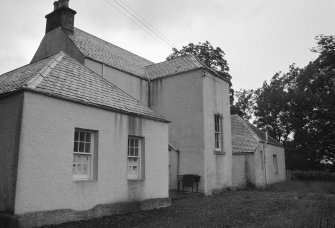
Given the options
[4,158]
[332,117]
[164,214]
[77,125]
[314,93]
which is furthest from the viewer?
[314,93]

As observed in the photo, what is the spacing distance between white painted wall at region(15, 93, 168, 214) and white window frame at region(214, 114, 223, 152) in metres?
8.09

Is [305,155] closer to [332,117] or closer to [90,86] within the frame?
[332,117]

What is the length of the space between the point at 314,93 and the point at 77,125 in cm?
3806

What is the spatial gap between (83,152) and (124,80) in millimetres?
10611

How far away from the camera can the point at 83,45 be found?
2033 cm

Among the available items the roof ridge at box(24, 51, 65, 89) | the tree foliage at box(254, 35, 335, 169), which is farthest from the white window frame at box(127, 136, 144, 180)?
the tree foliage at box(254, 35, 335, 169)

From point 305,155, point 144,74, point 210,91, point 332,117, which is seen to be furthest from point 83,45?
point 305,155

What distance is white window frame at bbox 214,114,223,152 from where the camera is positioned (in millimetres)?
20422

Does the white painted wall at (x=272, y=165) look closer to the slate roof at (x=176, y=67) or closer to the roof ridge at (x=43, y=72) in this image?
the slate roof at (x=176, y=67)

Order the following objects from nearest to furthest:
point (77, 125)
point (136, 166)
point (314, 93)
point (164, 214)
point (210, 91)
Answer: point (77, 125) < point (164, 214) < point (136, 166) < point (210, 91) < point (314, 93)

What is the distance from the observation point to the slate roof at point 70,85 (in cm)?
1012

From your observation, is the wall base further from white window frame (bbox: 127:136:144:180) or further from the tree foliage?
the tree foliage

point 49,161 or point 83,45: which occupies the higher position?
point 83,45

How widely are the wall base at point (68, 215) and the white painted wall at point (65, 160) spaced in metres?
0.16
